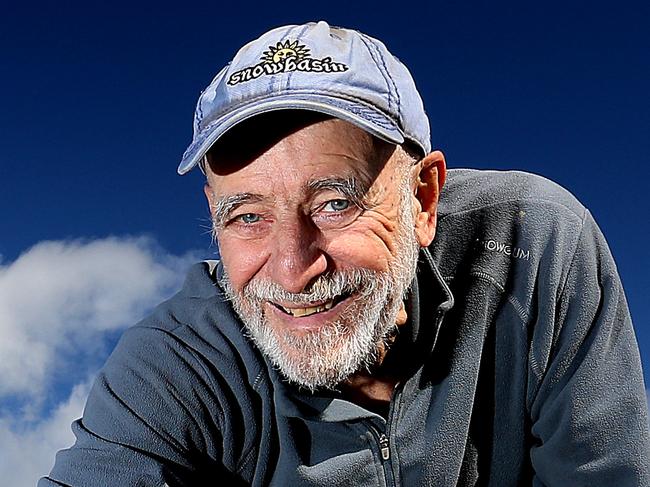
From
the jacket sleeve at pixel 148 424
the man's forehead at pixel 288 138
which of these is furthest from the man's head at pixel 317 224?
the jacket sleeve at pixel 148 424

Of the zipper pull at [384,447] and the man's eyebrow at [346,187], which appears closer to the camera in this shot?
the man's eyebrow at [346,187]

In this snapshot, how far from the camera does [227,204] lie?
2.97 m

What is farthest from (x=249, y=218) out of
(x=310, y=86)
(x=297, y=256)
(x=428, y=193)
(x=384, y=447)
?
(x=384, y=447)

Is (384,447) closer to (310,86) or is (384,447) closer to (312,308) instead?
(312,308)

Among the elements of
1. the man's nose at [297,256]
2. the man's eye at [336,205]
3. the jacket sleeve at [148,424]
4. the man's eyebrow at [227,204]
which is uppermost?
the man's eyebrow at [227,204]

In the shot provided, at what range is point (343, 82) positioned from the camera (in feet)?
9.66

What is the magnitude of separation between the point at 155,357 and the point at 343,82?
98 cm

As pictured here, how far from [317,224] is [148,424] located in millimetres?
765

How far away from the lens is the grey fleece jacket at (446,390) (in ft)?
10.4

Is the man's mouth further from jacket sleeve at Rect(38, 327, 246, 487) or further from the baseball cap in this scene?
the baseball cap

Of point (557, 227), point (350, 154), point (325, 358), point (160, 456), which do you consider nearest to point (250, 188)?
point (350, 154)

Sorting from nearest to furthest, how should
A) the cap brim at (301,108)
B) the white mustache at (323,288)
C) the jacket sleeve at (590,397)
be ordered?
the cap brim at (301,108) < the white mustache at (323,288) < the jacket sleeve at (590,397)

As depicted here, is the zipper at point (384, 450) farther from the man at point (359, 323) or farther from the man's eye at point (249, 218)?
the man's eye at point (249, 218)

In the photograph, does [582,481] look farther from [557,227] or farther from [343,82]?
[343,82]
